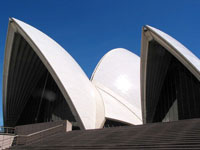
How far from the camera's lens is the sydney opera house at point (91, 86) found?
17.1 m

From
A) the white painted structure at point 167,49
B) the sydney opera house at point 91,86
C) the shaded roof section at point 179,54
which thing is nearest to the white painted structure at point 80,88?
the sydney opera house at point 91,86

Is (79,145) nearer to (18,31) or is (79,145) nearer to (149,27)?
(149,27)

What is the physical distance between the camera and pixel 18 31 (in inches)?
722

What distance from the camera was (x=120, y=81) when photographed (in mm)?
26297

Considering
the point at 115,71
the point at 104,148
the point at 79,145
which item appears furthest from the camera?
the point at 115,71

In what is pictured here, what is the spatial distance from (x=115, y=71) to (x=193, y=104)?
11194 mm

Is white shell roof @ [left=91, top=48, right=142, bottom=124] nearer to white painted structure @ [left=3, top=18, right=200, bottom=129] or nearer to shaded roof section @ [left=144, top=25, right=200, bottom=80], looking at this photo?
white painted structure @ [left=3, top=18, right=200, bottom=129]

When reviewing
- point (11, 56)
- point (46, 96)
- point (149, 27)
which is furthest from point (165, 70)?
point (11, 56)

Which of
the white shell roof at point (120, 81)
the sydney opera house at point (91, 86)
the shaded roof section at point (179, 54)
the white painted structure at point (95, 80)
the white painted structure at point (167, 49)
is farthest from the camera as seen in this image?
the white shell roof at point (120, 81)

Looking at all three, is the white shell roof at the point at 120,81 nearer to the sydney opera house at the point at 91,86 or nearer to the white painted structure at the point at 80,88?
the white painted structure at the point at 80,88

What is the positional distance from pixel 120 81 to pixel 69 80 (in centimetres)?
929

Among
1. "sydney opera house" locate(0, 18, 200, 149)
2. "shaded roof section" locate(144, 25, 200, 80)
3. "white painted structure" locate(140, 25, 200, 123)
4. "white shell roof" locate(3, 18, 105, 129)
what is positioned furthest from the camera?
"sydney opera house" locate(0, 18, 200, 149)

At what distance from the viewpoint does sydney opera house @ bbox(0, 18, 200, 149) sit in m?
17.1

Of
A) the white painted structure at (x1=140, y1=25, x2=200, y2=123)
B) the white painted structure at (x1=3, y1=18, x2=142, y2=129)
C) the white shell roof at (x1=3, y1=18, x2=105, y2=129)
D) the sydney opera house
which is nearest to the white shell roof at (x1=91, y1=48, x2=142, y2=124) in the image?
the white painted structure at (x1=3, y1=18, x2=142, y2=129)
